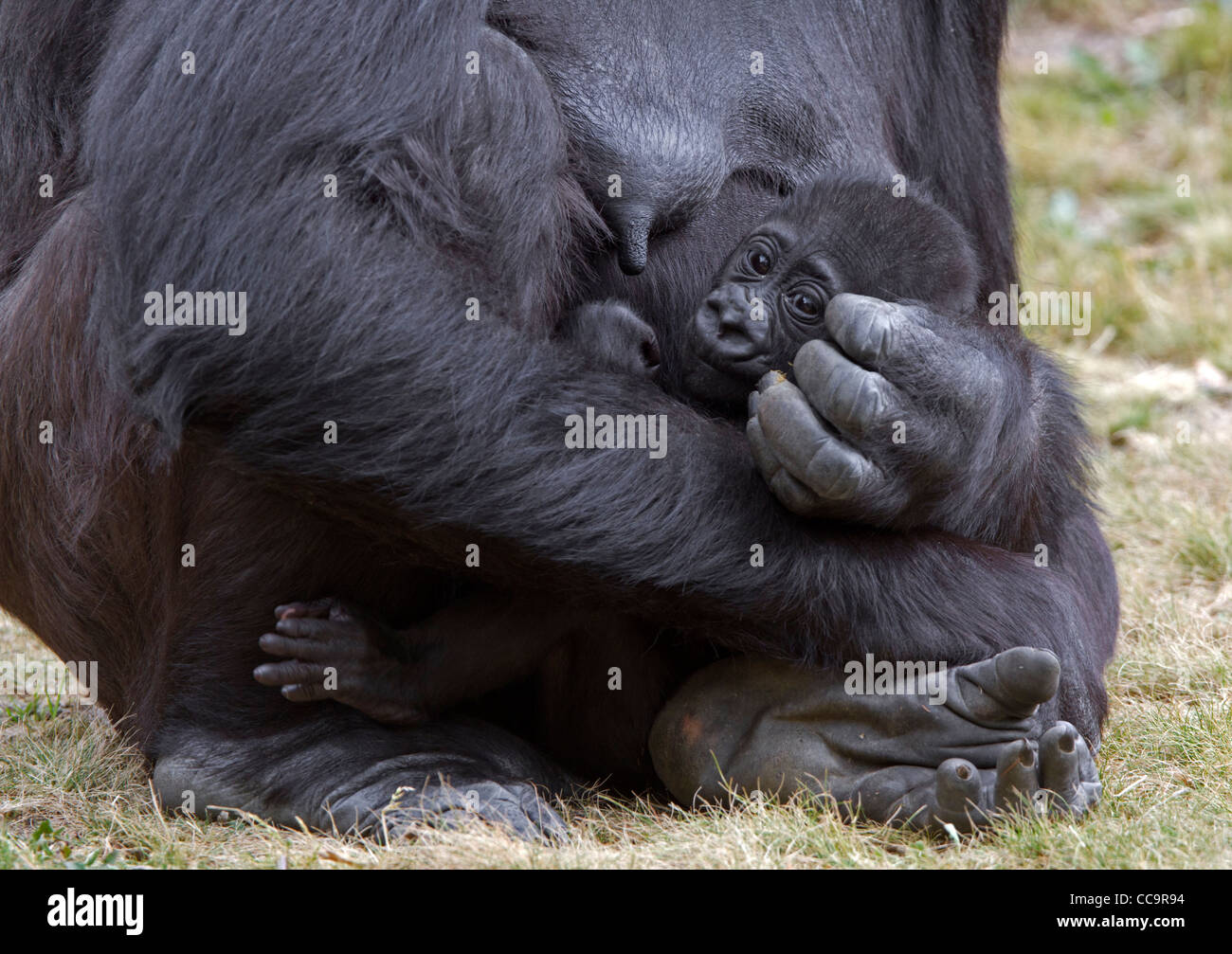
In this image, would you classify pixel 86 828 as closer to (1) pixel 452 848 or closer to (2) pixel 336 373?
(1) pixel 452 848

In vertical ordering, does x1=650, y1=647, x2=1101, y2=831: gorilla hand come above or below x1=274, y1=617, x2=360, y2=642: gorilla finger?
below

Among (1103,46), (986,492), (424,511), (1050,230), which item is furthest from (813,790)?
(1103,46)

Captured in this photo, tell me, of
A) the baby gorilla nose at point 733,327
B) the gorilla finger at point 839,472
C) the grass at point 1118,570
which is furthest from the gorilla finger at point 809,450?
the grass at point 1118,570

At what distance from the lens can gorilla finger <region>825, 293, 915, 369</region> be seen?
2.11 meters

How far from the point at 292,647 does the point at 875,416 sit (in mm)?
884

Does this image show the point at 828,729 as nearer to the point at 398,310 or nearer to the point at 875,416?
the point at 875,416

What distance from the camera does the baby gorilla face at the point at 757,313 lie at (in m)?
2.47

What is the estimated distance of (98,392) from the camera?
7.38 ft

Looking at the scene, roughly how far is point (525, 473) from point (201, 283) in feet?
1.58

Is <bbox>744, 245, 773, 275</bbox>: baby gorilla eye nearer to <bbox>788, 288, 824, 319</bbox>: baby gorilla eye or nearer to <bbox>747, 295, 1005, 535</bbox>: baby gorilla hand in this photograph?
<bbox>788, 288, 824, 319</bbox>: baby gorilla eye

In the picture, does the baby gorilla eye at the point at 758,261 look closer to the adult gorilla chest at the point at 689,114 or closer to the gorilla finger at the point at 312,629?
the adult gorilla chest at the point at 689,114

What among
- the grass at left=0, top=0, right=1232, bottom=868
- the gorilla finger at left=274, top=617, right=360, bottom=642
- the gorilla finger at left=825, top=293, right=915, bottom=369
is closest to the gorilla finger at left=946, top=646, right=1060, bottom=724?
the grass at left=0, top=0, right=1232, bottom=868

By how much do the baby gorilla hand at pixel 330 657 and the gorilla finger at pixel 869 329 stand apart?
78 cm

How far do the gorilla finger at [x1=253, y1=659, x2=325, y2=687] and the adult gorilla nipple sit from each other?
0.76 meters
